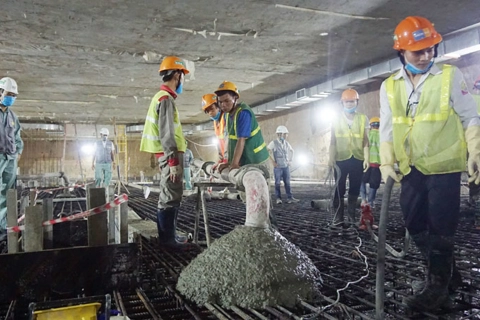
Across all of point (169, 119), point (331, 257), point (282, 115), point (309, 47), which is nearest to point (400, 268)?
point (331, 257)

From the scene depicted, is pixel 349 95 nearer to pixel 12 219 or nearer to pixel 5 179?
pixel 12 219

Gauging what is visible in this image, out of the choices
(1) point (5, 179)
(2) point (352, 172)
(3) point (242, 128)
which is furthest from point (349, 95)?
(1) point (5, 179)

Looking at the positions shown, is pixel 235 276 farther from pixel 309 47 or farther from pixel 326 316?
pixel 309 47

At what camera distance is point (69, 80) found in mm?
10703

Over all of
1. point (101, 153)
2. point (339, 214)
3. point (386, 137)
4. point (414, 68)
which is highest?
point (414, 68)

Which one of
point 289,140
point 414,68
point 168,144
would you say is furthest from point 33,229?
point 289,140

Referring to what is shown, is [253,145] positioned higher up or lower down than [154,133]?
lower down

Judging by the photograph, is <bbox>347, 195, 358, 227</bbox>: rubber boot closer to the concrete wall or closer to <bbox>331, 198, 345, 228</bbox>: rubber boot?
<bbox>331, 198, 345, 228</bbox>: rubber boot

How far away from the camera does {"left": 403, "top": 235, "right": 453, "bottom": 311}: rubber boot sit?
2.23 meters

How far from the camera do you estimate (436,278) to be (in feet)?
7.48

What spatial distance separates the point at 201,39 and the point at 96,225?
17.6 ft

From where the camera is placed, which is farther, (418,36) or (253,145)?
(253,145)

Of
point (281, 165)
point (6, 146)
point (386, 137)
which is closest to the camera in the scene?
point (386, 137)

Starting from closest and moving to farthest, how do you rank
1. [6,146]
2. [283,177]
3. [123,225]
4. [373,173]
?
[123,225] → [6,146] → [373,173] → [283,177]
